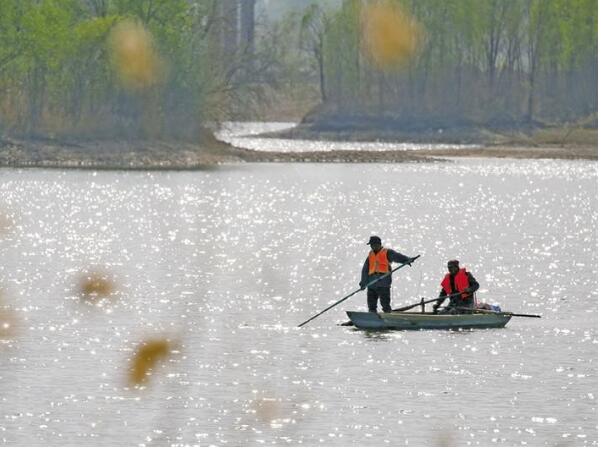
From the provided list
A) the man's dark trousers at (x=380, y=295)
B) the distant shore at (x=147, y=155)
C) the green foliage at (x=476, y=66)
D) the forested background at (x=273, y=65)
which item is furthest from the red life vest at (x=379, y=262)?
the green foliage at (x=476, y=66)

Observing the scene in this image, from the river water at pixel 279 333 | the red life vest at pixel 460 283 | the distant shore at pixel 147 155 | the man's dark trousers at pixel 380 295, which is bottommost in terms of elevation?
the distant shore at pixel 147 155

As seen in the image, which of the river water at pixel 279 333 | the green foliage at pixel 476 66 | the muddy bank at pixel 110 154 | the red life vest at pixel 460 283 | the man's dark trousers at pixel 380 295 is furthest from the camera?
the green foliage at pixel 476 66

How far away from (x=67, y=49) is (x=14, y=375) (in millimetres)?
76298

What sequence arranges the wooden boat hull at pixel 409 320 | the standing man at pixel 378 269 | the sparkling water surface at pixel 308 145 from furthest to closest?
the sparkling water surface at pixel 308 145 → the wooden boat hull at pixel 409 320 → the standing man at pixel 378 269

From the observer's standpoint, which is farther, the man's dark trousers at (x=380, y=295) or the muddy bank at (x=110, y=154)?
the muddy bank at (x=110, y=154)

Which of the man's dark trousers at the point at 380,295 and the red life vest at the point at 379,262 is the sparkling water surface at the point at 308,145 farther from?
the red life vest at the point at 379,262

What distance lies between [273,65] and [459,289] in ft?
314

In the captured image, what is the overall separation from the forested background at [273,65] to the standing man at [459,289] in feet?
229

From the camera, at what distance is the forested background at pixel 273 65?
106m

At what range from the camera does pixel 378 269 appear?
3612 centimetres

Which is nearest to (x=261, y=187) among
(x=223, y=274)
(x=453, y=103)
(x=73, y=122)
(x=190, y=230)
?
(x=73, y=122)

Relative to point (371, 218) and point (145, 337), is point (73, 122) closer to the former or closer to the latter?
point (371, 218)

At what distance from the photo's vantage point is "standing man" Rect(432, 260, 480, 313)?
36594mm

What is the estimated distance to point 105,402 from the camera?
28.2m
